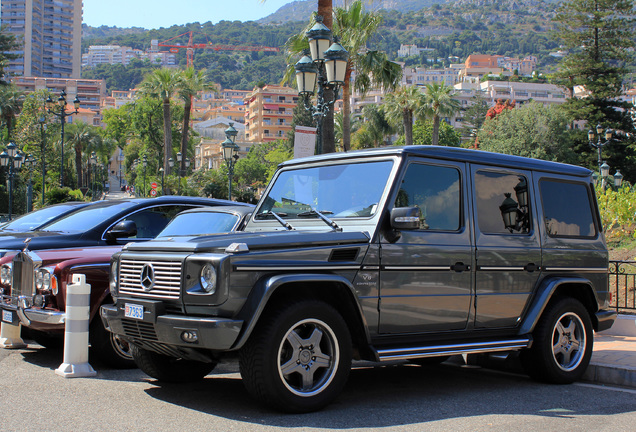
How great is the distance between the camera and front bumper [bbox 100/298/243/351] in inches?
183

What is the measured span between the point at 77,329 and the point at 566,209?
517 centimetres

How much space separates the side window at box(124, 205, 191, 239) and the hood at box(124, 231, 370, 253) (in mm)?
3158

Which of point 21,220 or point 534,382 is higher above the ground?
point 21,220

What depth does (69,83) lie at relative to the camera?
641 feet

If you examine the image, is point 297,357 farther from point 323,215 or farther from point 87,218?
point 87,218

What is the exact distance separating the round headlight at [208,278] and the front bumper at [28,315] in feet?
8.02

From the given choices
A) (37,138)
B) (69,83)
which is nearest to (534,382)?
(37,138)

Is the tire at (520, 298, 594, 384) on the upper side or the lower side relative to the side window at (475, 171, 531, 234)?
lower

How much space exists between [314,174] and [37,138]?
181 feet

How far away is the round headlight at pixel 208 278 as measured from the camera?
4758mm

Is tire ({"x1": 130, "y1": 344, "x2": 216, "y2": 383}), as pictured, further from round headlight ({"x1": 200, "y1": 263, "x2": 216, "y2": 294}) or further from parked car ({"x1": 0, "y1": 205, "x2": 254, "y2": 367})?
round headlight ({"x1": 200, "y1": 263, "x2": 216, "y2": 294})

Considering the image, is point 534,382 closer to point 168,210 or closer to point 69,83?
point 168,210

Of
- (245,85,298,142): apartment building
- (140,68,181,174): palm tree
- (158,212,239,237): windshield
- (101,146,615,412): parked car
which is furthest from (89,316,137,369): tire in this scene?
(245,85,298,142): apartment building

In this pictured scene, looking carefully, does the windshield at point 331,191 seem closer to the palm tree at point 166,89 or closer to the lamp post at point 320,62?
the lamp post at point 320,62
